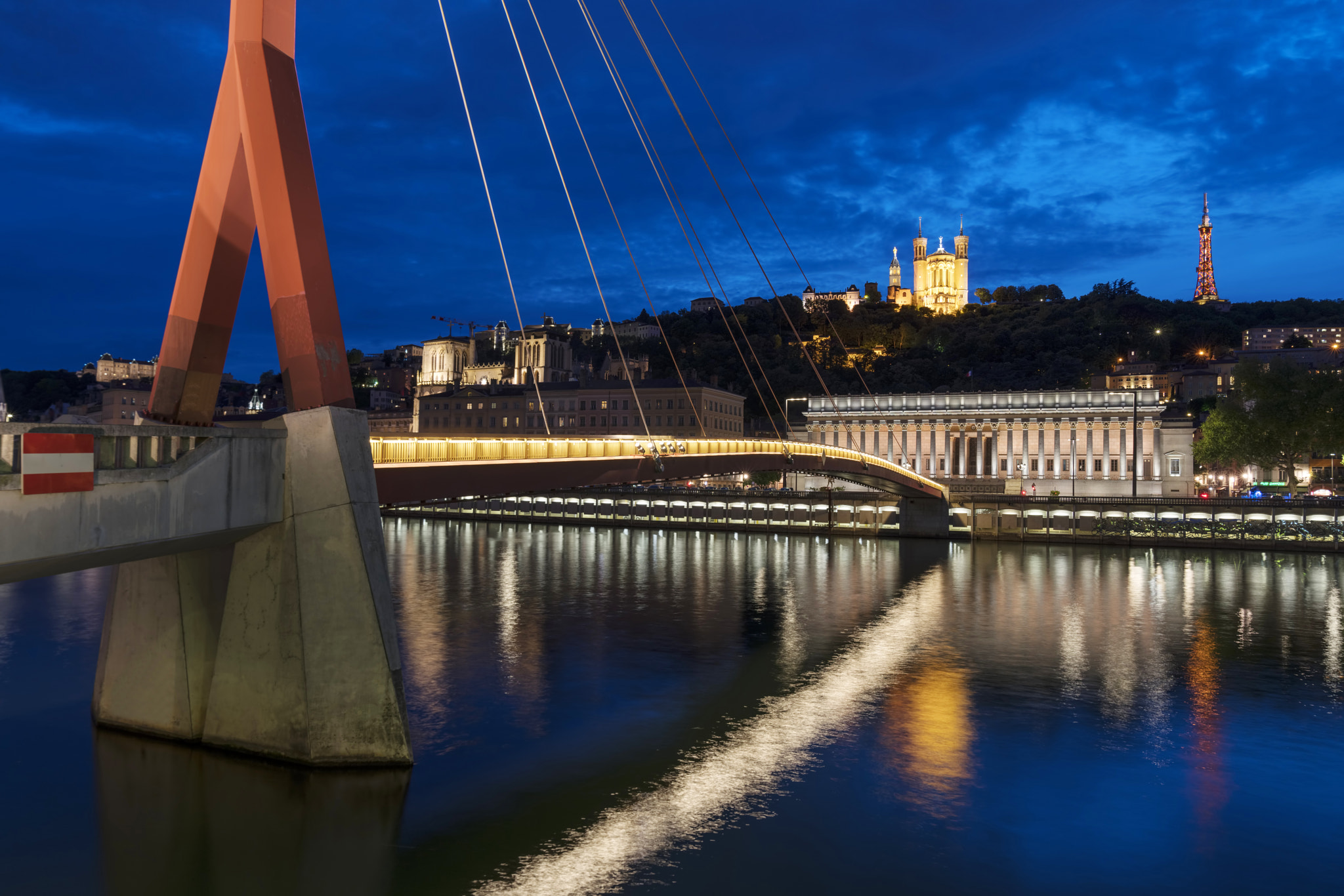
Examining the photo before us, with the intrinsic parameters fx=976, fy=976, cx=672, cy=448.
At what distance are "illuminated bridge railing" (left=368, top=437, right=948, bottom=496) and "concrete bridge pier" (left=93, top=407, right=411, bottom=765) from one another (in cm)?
289

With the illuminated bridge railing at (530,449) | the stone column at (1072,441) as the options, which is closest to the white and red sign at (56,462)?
the illuminated bridge railing at (530,449)

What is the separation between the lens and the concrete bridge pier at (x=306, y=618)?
640 inches

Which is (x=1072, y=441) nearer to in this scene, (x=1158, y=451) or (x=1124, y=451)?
(x=1124, y=451)

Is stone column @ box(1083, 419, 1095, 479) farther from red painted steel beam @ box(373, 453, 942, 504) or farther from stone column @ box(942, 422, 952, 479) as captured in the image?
red painted steel beam @ box(373, 453, 942, 504)

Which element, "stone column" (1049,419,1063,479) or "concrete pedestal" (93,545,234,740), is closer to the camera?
"concrete pedestal" (93,545,234,740)

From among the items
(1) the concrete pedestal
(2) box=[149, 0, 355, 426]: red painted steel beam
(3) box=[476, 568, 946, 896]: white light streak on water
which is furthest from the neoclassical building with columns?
(1) the concrete pedestal

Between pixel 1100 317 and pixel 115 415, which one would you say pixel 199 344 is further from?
pixel 1100 317

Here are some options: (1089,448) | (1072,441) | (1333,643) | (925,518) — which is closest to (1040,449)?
(1072,441)

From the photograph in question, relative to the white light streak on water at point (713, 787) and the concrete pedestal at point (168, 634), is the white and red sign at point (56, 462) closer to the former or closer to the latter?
the concrete pedestal at point (168, 634)

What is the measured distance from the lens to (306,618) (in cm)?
1617

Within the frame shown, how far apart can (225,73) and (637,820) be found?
15275 mm

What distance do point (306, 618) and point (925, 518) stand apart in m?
56.8

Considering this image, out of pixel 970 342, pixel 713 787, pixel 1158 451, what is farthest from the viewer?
pixel 970 342

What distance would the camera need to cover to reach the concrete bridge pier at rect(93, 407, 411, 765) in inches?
640
